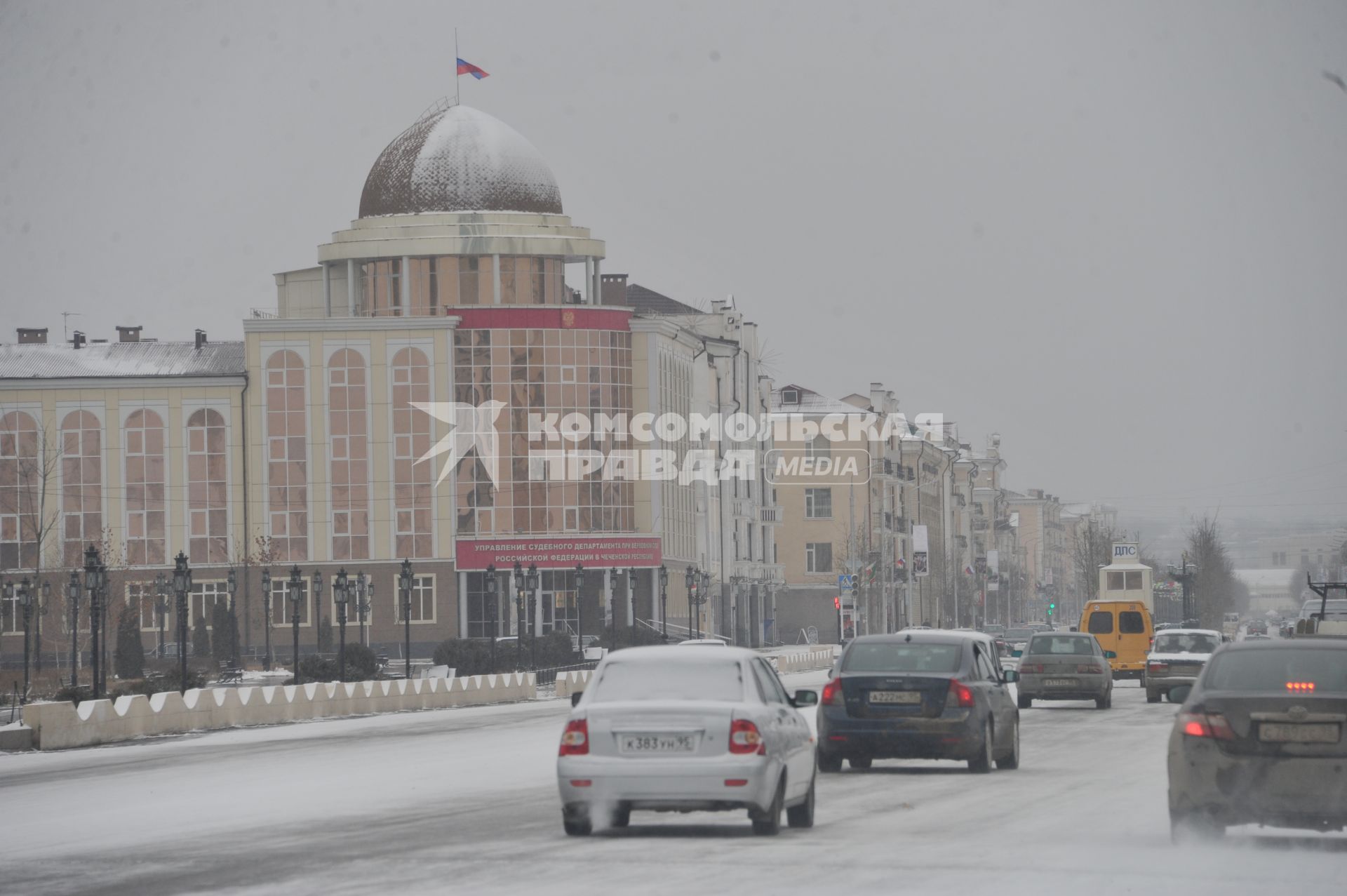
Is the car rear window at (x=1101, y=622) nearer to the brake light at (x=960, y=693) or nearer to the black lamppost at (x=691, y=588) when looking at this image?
the brake light at (x=960, y=693)

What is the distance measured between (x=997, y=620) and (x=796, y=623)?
4618cm

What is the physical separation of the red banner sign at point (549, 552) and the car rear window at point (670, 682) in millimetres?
78436

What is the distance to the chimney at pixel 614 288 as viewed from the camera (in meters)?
115

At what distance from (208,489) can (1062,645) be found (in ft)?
209

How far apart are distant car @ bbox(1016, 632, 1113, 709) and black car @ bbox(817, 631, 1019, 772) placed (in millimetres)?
16615

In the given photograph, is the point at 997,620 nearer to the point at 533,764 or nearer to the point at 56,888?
the point at 533,764

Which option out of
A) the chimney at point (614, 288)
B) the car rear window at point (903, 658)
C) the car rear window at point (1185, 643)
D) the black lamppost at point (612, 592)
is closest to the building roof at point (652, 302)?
the chimney at point (614, 288)

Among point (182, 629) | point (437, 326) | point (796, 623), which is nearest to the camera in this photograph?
point (182, 629)

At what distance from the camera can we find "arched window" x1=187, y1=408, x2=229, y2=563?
319 feet

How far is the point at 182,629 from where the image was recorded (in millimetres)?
48531

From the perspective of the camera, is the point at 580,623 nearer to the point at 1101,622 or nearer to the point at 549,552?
the point at 549,552

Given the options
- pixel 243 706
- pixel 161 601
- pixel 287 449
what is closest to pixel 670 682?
pixel 243 706

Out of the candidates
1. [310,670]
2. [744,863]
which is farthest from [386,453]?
[744,863]

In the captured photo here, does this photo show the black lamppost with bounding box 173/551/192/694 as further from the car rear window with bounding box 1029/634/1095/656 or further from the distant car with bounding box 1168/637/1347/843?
the distant car with bounding box 1168/637/1347/843
